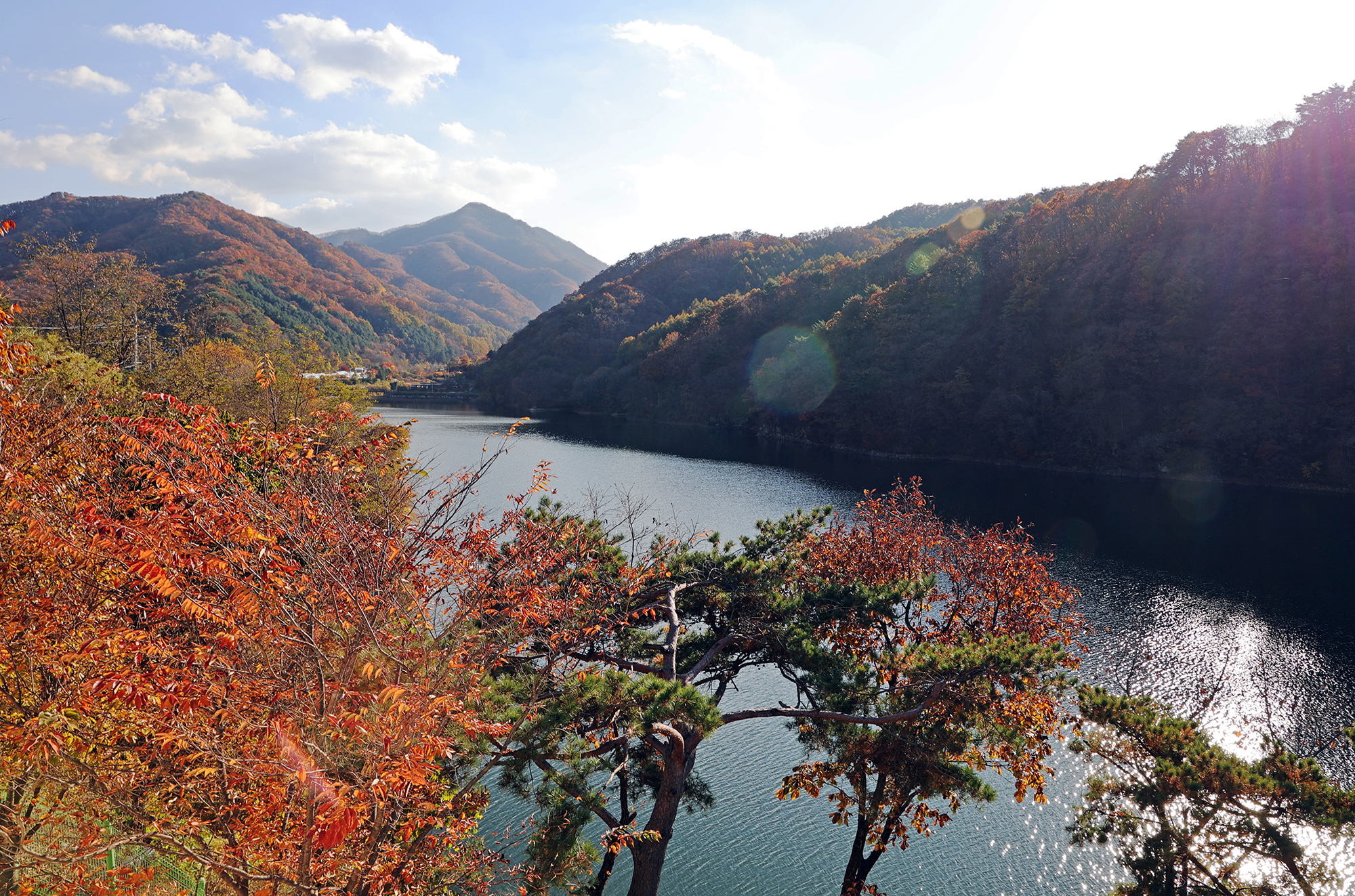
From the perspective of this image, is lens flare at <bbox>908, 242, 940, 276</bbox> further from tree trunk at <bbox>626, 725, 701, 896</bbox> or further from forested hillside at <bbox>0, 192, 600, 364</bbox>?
forested hillside at <bbox>0, 192, 600, 364</bbox>

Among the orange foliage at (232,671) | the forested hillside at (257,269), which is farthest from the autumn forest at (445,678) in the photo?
the forested hillside at (257,269)

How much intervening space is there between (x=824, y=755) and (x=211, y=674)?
33.4 ft

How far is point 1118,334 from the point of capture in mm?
40312

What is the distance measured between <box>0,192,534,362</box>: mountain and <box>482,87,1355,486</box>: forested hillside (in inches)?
2110

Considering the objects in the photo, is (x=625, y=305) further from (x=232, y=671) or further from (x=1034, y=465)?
(x=232, y=671)

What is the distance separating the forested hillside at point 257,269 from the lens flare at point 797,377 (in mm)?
46886

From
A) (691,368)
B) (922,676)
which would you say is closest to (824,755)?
(922,676)

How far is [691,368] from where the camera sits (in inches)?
2677

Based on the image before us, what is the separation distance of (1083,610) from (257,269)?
343ft

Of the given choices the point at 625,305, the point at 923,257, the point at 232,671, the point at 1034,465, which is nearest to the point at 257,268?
the point at 625,305

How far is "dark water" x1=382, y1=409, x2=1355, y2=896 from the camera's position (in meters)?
9.66

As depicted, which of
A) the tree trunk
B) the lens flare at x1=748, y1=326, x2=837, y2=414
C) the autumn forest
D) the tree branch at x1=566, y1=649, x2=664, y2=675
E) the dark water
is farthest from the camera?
the lens flare at x1=748, y1=326, x2=837, y2=414

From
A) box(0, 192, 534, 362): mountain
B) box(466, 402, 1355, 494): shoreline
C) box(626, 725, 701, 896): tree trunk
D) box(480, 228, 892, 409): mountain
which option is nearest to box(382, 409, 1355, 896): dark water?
box(466, 402, 1355, 494): shoreline

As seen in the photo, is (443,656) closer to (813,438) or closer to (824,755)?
(824,755)
